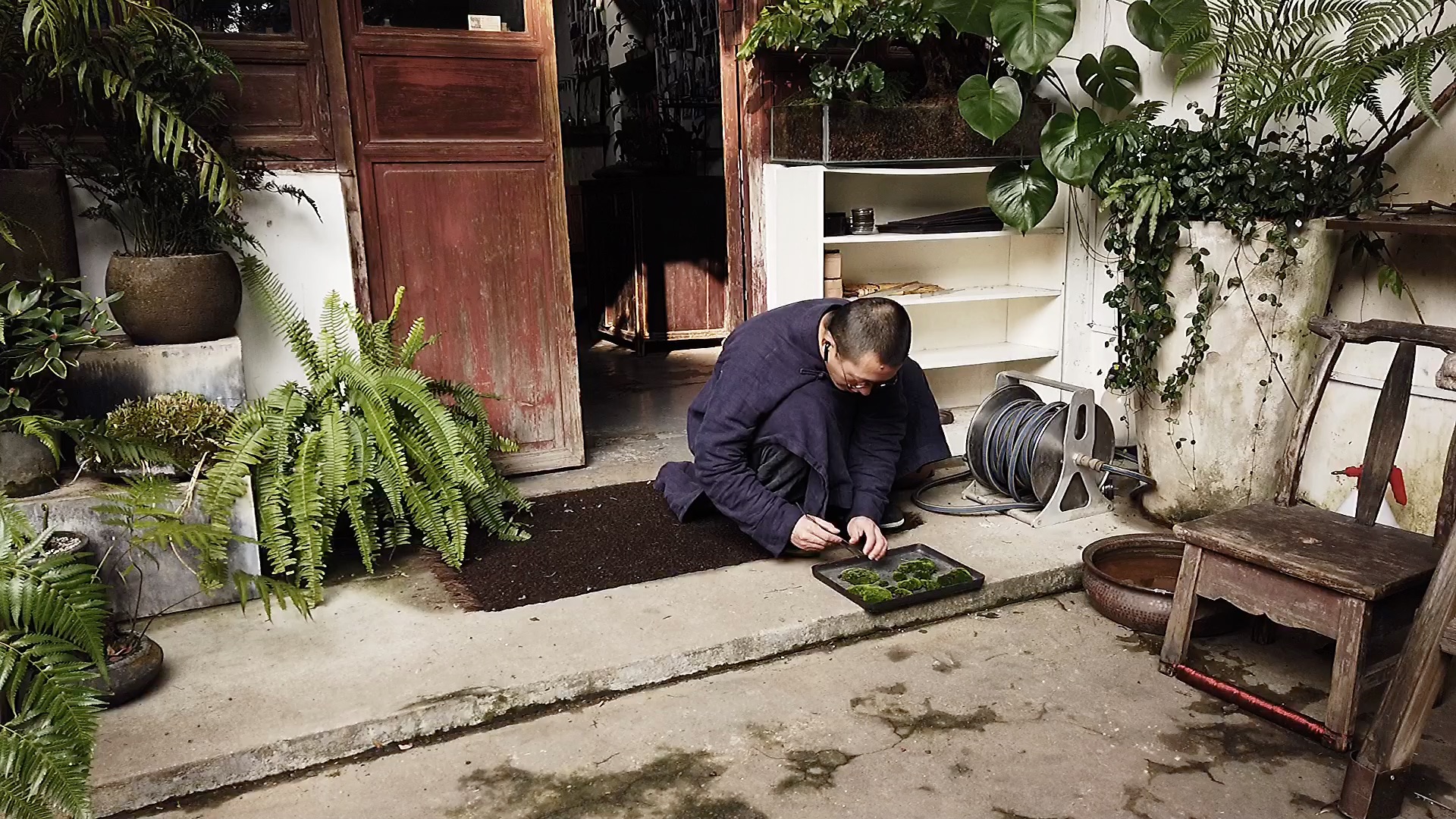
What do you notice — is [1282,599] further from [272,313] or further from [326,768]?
[272,313]

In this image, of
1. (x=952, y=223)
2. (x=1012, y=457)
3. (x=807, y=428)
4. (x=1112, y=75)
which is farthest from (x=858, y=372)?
(x=1112, y=75)

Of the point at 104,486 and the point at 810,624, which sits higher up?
the point at 104,486

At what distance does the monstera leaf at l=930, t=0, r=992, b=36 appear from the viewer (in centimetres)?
427

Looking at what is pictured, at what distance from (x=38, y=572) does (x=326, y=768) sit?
0.83m

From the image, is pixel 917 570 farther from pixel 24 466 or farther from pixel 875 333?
pixel 24 466

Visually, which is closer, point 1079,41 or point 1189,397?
point 1189,397

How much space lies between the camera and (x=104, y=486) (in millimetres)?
3223

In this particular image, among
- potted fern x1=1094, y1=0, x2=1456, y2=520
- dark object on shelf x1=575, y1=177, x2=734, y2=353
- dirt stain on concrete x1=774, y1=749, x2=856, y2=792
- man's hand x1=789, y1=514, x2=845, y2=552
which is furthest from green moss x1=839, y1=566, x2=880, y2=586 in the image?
dark object on shelf x1=575, y1=177, x2=734, y2=353

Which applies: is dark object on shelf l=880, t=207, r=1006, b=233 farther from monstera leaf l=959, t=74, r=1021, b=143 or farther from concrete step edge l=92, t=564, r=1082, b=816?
concrete step edge l=92, t=564, r=1082, b=816

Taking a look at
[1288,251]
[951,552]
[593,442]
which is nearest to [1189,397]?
[1288,251]

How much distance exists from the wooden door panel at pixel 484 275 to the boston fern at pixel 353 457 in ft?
1.35

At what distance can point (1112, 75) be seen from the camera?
464 centimetres

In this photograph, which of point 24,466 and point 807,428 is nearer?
point 24,466

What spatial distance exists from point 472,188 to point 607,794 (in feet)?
9.18
